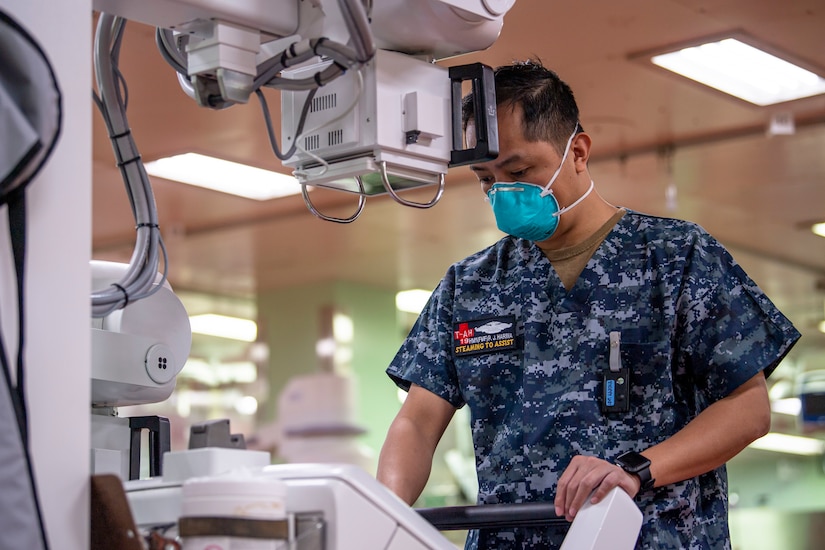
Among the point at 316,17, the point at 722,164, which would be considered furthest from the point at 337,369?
the point at 316,17

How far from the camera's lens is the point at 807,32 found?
4.36 m

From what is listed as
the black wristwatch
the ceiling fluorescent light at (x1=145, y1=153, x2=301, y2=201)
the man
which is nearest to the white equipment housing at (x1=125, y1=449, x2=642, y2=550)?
the black wristwatch

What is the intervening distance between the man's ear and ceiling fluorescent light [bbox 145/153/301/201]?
11.5 ft

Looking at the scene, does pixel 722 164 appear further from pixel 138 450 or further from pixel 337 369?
pixel 138 450

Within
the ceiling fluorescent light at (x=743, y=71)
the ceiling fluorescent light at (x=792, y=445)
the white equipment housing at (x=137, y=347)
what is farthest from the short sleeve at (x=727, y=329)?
the ceiling fluorescent light at (x=792, y=445)

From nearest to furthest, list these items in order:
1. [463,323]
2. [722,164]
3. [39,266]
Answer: [39,266] < [463,323] < [722,164]

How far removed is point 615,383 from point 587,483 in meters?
0.38

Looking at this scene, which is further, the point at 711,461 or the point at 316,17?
the point at 711,461

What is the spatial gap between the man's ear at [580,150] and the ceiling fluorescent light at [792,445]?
7.37 metres

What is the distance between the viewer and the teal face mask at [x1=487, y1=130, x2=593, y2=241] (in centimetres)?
217

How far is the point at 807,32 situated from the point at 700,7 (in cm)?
54

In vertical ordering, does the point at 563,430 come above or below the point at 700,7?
below

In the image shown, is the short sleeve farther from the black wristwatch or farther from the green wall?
the green wall

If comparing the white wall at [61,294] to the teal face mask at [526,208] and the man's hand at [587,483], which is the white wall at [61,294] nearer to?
the man's hand at [587,483]
